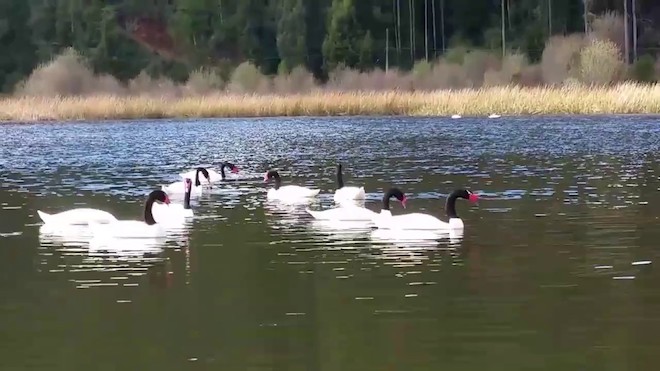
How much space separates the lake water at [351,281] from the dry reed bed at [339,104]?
1901cm

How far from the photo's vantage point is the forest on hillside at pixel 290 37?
63500mm

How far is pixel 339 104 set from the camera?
169 ft

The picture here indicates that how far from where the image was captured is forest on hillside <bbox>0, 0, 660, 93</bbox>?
63500mm

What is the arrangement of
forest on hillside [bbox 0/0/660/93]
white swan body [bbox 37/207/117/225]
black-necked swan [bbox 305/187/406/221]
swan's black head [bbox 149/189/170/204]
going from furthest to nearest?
forest on hillside [bbox 0/0/660/93] → black-necked swan [bbox 305/187/406/221] → white swan body [bbox 37/207/117/225] → swan's black head [bbox 149/189/170/204]

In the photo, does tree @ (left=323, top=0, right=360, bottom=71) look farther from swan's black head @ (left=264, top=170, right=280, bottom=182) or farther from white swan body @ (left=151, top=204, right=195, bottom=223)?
white swan body @ (left=151, top=204, right=195, bottom=223)

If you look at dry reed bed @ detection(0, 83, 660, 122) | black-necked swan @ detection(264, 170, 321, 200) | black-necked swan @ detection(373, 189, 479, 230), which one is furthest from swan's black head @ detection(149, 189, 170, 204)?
dry reed bed @ detection(0, 83, 660, 122)

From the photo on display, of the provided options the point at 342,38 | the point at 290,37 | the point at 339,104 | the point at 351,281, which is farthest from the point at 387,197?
the point at 290,37

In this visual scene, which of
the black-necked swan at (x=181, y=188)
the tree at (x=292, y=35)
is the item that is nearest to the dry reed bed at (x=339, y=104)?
the tree at (x=292, y=35)

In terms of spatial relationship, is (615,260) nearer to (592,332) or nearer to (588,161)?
(592,332)

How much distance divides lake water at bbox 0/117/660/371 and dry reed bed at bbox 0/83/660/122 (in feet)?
62.4

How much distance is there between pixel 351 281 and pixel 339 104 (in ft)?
128

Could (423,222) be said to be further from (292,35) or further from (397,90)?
(292,35)

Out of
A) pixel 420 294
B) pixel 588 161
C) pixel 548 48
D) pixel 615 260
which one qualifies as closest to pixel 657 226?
pixel 615 260

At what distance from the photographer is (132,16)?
3327 inches
